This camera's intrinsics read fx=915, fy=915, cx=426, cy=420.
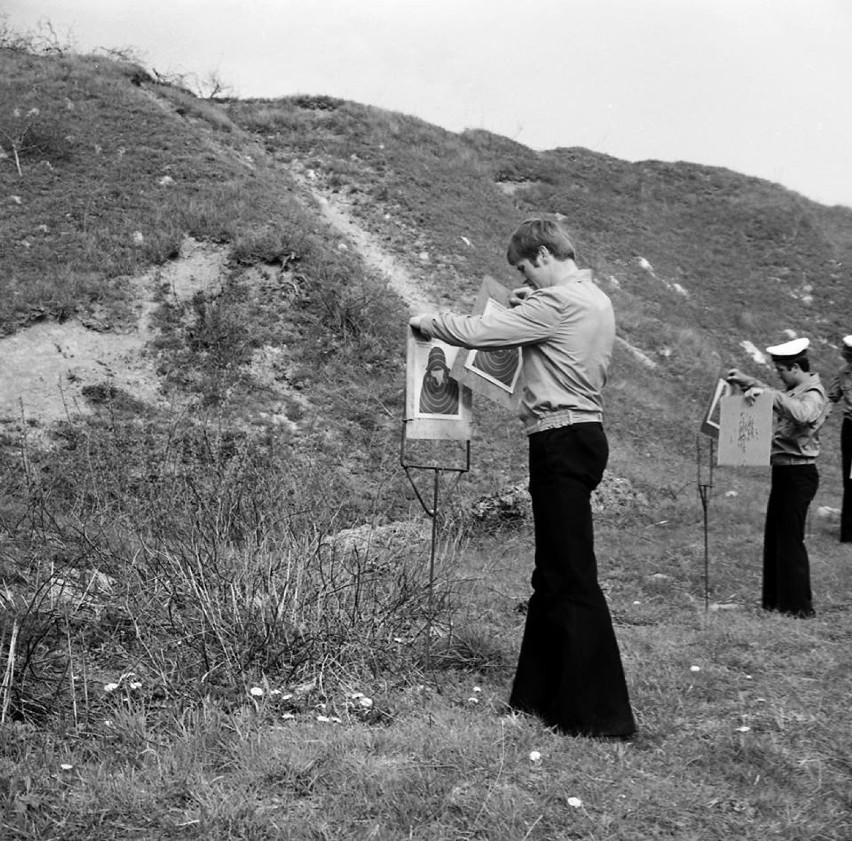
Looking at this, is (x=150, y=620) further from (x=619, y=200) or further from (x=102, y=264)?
(x=619, y=200)

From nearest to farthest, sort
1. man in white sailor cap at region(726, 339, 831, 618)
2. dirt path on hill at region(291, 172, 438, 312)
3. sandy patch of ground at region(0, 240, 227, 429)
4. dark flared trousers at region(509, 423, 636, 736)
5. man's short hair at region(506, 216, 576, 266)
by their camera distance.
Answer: dark flared trousers at region(509, 423, 636, 736), man's short hair at region(506, 216, 576, 266), man in white sailor cap at region(726, 339, 831, 618), sandy patch of ground at region(0, 240, 227, 429), dirt path on hill at region(291, 172, 438, 312)

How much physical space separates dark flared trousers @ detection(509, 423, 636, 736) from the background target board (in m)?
0.79

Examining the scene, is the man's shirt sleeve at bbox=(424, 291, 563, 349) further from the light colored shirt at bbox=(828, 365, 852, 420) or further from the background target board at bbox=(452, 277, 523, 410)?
the light colored shirt at bbox=(828, 365, 852, 420)

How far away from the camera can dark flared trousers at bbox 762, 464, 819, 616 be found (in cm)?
646

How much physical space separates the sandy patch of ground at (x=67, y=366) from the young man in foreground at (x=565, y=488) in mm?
7830

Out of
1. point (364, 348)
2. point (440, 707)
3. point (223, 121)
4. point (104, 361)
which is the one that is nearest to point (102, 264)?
point (104, 361)

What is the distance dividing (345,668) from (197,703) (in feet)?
2.33

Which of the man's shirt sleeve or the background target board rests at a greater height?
the man's shirt sleeve

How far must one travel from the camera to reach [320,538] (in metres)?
4.95

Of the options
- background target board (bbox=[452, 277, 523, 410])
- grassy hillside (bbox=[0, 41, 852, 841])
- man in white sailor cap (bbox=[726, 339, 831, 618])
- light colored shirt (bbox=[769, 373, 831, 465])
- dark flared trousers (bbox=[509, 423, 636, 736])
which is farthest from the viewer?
man in white sailor cap (bbox=[726, 339, 831, 618])

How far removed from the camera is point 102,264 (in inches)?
526

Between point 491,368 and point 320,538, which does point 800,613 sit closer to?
point 491,368

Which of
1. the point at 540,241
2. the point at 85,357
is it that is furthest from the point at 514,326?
the point at 85,357

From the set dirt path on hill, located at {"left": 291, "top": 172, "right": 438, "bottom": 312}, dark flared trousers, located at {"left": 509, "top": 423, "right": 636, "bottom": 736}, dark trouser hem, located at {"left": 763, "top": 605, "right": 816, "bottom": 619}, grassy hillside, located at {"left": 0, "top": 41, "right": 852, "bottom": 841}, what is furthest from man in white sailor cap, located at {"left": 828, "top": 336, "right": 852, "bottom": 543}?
dirt path on hill, located at {"left": 291, "top": 172, "right": 438, "bottom": 312}
